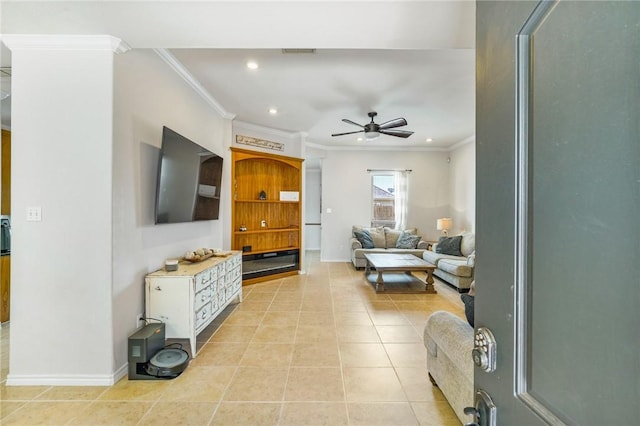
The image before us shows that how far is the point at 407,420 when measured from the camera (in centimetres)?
180

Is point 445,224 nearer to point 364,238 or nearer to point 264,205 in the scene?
point 364,238

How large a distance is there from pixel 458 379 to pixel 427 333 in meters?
0.45

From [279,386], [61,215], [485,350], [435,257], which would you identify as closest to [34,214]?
[61,215]

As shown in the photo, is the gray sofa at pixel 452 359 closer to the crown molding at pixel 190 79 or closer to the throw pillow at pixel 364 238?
the crown molding at pixel 190 79

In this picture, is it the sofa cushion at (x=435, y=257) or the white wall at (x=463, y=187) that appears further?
the white wall at (x=463, y=187)

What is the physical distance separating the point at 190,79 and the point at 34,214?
203cm

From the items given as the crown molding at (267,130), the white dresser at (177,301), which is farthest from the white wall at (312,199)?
the white dresser at (177,301)

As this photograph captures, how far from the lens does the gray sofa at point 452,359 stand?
162 cm

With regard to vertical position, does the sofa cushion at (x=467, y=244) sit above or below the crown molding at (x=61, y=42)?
below

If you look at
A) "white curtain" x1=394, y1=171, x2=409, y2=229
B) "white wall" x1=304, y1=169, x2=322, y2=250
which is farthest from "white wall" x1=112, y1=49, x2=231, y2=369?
"white wall" x1=304, y1=169, x2=322, y2=250

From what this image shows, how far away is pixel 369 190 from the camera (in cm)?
718

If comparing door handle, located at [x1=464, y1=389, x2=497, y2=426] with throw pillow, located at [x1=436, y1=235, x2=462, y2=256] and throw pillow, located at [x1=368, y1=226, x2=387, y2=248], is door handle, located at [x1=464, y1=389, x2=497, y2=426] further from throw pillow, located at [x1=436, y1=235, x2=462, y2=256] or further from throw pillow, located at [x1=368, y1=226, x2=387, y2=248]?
throw pillow, located at [x1=368, y1=226, x2=387, y2=248]

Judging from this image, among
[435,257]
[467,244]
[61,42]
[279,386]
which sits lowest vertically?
[279,386]

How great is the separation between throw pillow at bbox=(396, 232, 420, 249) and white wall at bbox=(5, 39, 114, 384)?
5557mm
